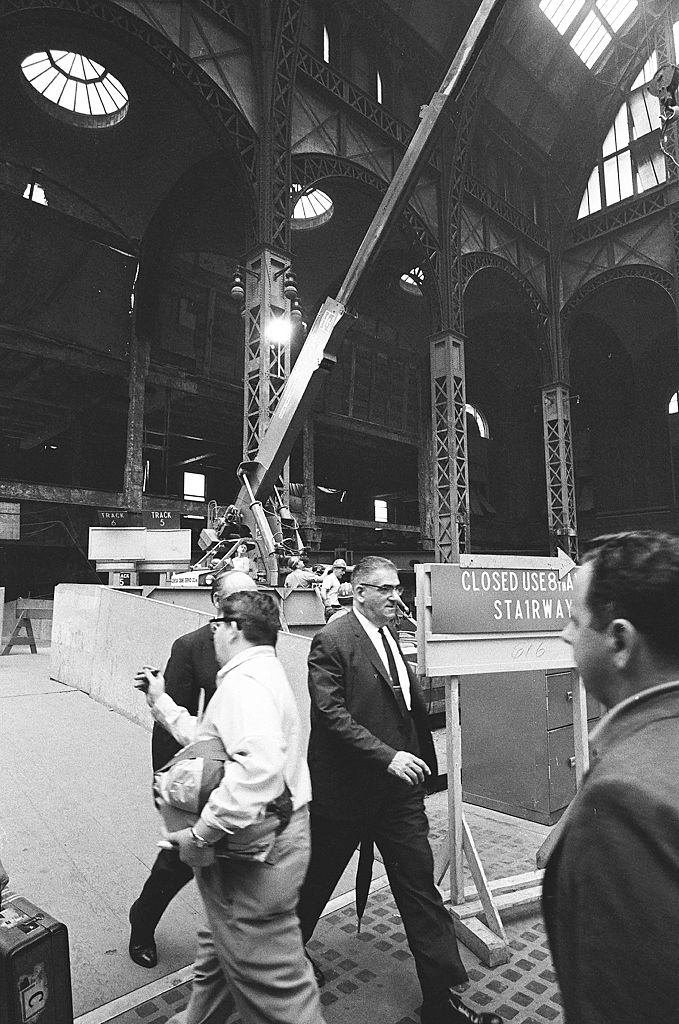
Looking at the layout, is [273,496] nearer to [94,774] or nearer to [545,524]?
[94,774]

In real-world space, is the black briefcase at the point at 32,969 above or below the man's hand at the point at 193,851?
below

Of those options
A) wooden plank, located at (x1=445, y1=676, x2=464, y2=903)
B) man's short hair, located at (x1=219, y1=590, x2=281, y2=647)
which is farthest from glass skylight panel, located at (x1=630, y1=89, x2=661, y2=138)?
man's short hair, located at (x1=219, y1=590, x2=281, y2=647)

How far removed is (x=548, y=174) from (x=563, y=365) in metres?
7.92

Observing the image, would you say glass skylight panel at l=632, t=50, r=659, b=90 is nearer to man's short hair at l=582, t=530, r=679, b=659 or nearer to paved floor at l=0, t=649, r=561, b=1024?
paved floor at l=0, t=649, r=561, b=1024

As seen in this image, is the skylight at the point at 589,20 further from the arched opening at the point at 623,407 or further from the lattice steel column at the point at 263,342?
the lattice steel column at the point at 263,342

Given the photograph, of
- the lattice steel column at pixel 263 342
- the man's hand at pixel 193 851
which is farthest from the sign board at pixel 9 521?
the man's hand at pixel 193 851

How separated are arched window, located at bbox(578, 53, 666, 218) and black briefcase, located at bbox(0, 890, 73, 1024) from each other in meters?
29.1

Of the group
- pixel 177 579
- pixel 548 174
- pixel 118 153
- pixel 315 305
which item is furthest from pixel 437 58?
pixel 177 579

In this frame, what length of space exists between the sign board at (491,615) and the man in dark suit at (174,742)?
3.20 feet

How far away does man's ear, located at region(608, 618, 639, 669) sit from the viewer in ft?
3.56

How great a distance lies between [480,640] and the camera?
3375 millimetres

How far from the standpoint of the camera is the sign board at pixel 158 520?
19.5m

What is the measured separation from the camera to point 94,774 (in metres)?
5.55

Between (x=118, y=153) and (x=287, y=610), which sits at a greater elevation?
(x=118, y=153)
